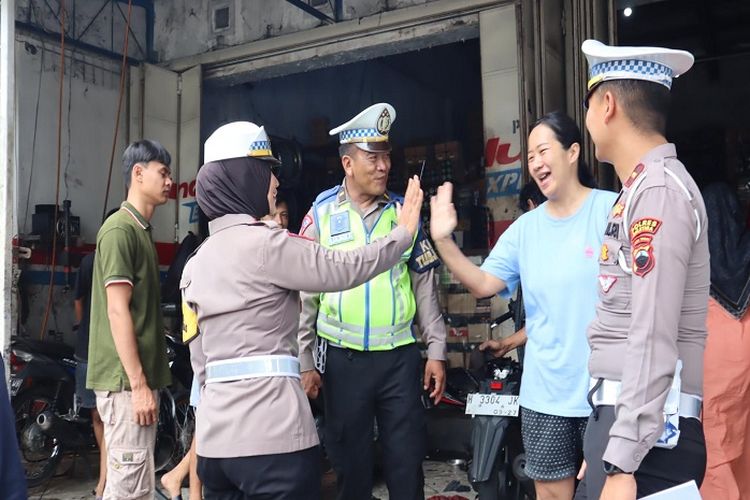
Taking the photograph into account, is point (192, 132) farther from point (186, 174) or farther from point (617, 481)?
point (617, 481)

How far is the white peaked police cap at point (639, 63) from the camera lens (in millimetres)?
1592

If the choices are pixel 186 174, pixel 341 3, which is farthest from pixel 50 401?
pixel 341 3

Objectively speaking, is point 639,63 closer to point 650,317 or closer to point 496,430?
point 650,317

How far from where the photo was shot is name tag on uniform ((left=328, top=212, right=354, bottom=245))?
2889 millimetres

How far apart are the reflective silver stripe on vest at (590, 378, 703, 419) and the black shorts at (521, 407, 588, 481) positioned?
2.10 feet

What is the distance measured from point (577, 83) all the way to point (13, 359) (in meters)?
4.15

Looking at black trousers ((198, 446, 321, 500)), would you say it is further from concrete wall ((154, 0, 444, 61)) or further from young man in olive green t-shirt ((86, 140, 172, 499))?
concrete wall ((154, 0, 444, 61))

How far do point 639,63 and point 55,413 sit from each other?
4.32 metres

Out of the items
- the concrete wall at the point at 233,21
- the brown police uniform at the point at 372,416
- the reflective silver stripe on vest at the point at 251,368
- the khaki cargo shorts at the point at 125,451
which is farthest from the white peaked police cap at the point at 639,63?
the concrete wall at the point at 233,21

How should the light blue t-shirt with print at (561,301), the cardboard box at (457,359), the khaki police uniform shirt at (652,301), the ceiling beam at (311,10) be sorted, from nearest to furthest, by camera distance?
1. the khaki police uniform shirt at (652,301)
2. the light blue t-shirt with print at (561,301)
3. the cardboard box at (457,359)
4. the ceiling beam at (311,10)

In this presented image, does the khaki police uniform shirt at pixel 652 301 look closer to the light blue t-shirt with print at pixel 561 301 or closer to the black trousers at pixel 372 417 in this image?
the light blue t-shirt with print at pixel 561 301

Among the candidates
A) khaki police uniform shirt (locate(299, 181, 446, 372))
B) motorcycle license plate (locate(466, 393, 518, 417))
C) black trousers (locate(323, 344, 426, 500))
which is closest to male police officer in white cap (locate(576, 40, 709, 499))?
black trousers (locate(323, 344, 426, 500))

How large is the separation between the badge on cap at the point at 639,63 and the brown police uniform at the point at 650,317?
174 millimetres

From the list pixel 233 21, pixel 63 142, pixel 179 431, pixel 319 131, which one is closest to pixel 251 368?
pixel 179 431
